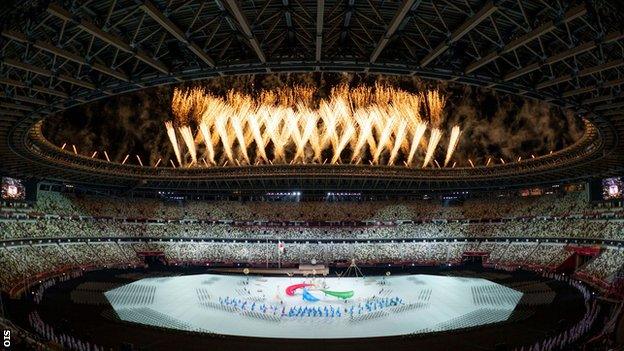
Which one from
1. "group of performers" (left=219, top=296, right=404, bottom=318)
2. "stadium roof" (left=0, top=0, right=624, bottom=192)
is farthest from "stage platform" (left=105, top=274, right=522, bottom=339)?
"stadium roof" (left=0, top=0, right=624, bottom=192)

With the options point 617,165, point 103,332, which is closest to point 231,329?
point 103,332

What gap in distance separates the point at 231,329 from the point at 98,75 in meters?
19.6

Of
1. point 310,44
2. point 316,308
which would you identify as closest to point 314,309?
point 316,308

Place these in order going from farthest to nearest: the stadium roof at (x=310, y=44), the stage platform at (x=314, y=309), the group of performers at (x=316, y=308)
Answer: the group of performers at (x=316, y=308) → the stage platform at (x=314, y=309) → the stadium roof at (x=310, y=44)

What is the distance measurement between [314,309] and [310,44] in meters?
24.1

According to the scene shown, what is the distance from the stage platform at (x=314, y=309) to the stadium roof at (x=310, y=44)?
17.7 meters

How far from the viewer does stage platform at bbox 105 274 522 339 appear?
1362 inches

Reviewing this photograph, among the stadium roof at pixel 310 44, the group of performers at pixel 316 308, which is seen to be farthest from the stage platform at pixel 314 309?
the stadium roof at pixel 310 44

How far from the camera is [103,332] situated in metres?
29.8

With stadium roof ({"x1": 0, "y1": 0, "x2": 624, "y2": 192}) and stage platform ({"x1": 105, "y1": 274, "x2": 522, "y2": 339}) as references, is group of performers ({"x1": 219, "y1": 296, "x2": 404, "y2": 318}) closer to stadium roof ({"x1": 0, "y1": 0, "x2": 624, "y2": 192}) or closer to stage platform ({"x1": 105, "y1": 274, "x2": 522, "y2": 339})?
stage platform ({"x1": 105, "y1": 274, "x2": 522, "y2": 339})

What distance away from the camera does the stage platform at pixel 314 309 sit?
113 ft

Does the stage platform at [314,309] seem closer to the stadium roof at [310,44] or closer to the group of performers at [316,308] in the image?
the group of performers at [316,308]

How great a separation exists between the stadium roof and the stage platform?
1774cm

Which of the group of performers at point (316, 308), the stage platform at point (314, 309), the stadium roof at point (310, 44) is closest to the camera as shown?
the stadium roof at point (310, 44)
